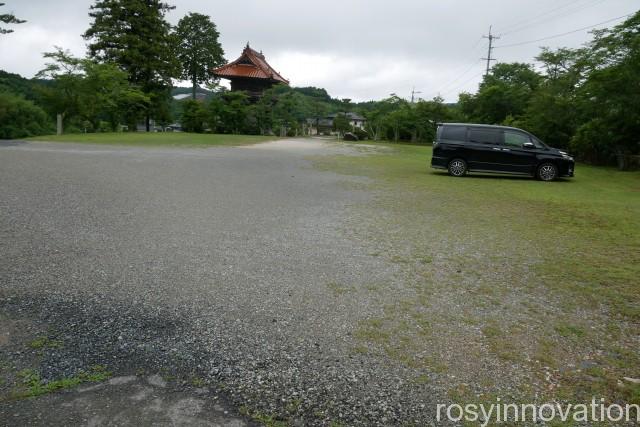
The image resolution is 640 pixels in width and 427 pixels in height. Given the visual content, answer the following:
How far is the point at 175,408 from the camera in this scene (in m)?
2.25

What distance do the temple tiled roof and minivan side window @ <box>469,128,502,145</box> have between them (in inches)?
1146

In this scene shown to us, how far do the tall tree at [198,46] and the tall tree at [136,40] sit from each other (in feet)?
36.9

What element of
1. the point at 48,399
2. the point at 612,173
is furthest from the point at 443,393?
the point at 612,173

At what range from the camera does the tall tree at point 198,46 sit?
47.0 m

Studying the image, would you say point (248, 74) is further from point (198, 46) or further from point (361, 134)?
point (361, 134)

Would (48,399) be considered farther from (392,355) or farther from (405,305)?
(405,305)

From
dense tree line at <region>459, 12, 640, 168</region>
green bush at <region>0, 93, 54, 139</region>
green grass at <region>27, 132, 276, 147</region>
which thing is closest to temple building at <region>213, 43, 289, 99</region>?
green bush at <region>0, 93, 54, 139</region>

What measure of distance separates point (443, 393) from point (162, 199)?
6.50 meters

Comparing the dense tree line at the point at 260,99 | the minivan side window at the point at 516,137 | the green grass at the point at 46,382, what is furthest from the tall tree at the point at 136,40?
the green grass at the point at 46,382

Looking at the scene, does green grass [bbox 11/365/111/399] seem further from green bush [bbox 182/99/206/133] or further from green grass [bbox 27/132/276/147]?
green bush [bbox 182/99/206/133]

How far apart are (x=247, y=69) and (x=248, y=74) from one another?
2.43 ft

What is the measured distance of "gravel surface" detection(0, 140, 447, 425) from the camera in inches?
96.8

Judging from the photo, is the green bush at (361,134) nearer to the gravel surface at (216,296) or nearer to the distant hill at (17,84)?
the distant hill at (17,84)

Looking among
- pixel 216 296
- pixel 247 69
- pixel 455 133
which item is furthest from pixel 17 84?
pixel 216 296
